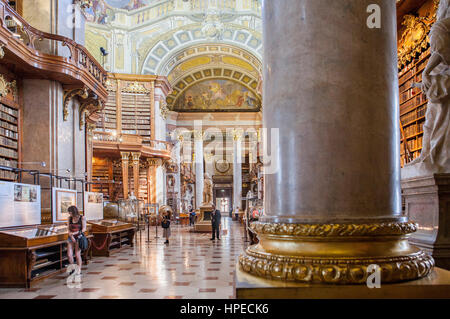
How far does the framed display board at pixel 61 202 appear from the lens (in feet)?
27.8

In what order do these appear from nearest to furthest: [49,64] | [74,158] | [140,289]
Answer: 1. [140,289]
2. [49,64]
3. [74,158]

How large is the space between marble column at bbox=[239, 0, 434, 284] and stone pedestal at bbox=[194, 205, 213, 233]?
14759 millimetres

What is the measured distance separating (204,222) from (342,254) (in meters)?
15.4

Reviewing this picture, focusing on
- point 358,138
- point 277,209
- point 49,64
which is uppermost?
point 49,64

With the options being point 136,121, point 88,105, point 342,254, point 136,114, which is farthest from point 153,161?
point 342,254

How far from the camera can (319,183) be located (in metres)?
1.42

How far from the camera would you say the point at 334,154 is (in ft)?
4.67

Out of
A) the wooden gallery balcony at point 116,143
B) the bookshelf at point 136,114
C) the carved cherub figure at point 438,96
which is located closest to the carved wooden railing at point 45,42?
the carved cherub figure at point 438,96

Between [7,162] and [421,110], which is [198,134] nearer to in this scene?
[7,162]

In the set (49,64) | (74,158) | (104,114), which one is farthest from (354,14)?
(104,114)

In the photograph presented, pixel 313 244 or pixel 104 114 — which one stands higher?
pixel 104 114
